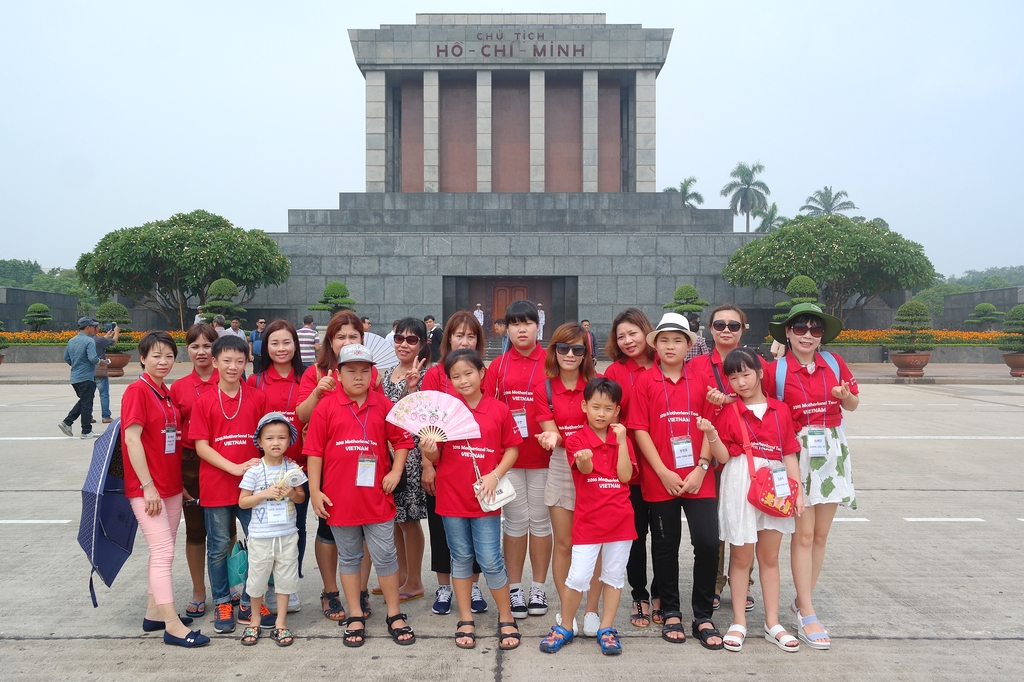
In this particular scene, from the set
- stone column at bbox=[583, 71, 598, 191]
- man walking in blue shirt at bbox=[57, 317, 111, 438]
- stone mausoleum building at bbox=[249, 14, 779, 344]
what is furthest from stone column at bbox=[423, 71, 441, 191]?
man walking in blue shirt at bbox=[57, 317, 111, 438]

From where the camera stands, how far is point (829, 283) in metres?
23.6

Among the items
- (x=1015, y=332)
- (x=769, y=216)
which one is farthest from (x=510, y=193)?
(x=769, y=216)

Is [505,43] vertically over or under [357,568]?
over

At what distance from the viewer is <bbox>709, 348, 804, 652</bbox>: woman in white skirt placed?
3803 mm

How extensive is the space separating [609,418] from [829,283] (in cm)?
2234

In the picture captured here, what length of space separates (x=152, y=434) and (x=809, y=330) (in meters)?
3.71

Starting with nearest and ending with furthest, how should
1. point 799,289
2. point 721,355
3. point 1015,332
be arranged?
point 721,355, point 1015,332, point 799,289

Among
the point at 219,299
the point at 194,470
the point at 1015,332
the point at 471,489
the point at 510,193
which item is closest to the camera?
the point at 471,489

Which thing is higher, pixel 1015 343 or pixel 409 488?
pixel 1015 343

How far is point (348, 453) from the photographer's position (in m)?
3.85

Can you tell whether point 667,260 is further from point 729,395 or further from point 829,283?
point 729,395

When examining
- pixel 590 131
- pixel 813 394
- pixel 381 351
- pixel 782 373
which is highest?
pixel 590 131

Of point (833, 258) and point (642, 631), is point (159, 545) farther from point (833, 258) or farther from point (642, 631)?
point (833, 258)

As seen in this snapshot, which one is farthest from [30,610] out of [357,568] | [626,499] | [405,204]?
[405,204]
